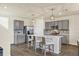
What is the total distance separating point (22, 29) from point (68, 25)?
2.24 m

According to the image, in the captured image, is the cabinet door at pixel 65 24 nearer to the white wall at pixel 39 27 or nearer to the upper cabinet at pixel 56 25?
the upper cabinet at pixel 56 25

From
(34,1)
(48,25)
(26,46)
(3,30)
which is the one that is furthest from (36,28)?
(34,1)

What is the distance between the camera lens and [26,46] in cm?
354

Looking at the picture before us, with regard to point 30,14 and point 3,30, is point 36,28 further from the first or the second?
point 3,30

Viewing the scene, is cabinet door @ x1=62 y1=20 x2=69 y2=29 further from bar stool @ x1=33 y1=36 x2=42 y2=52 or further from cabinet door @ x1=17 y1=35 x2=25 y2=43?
cabinet door @ x1=17 y1=35 x2=25 y2=43

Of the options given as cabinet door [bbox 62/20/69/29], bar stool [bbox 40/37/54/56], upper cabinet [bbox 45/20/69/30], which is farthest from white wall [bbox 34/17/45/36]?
cabinet door [bbox 62/20/69/29]

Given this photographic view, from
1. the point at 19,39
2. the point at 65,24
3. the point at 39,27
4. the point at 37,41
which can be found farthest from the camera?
the point at 65,24

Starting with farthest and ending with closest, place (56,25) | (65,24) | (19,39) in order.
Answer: (65,24), (56,25), (19,39)

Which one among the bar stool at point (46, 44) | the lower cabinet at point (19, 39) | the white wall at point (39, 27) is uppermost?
the white wall at point (39, 27)

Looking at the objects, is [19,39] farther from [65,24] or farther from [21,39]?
[65,24]

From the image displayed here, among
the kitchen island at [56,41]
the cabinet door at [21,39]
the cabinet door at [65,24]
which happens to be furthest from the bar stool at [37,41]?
the cabinet door at [65,24]

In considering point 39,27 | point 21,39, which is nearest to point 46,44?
point 39,27

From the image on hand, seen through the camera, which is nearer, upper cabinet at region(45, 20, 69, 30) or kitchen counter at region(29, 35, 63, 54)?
upper cabinet at region(45, 20, 69, 30)

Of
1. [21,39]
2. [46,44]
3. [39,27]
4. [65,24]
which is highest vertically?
[65,24]
